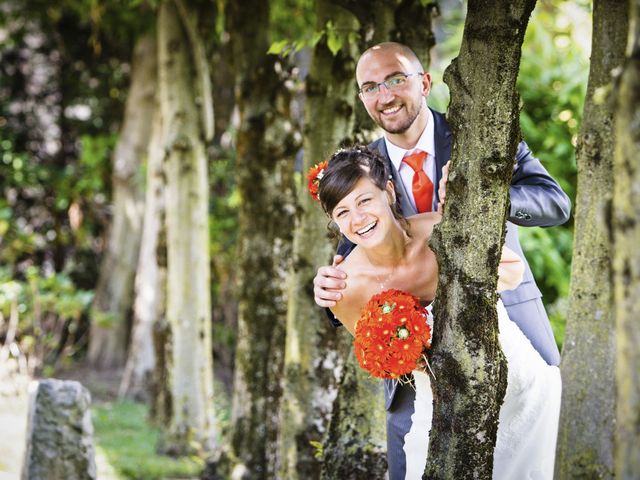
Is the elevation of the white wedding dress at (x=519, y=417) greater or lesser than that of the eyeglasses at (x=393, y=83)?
lesser

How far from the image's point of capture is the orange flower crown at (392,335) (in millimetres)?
3340

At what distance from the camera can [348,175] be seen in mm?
3824

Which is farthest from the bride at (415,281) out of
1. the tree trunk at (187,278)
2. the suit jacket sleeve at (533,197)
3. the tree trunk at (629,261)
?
the tree trunk at (187,278)

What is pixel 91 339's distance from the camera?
48.1ft

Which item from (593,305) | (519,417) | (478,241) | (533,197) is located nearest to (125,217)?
(519,417)

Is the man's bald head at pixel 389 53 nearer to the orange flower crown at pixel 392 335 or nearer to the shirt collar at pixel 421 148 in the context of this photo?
the shirt collar at pixel 421 148

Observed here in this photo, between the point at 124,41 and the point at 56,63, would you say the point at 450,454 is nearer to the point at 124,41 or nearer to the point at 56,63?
the point at 124,41

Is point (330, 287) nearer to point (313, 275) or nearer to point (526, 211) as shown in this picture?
point (526, 211)

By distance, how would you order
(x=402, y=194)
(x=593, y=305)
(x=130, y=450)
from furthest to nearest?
(x=130, y=450) < (x=402, y=194) < (x=593, y=305)

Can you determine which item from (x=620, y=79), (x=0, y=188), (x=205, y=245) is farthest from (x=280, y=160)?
(x=0, y=188)

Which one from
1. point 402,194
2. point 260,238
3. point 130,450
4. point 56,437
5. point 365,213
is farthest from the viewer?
point 130,450

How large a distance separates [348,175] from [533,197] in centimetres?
82

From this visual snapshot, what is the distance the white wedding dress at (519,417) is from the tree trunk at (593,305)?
258 millimetres

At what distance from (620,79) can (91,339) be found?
540 inches
